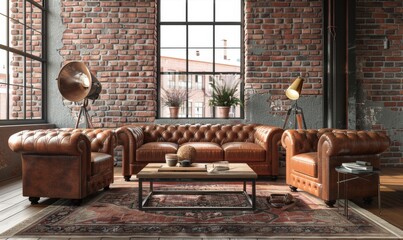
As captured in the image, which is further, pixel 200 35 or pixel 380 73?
pixel 200 35

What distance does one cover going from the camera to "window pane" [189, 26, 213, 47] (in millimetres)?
7016

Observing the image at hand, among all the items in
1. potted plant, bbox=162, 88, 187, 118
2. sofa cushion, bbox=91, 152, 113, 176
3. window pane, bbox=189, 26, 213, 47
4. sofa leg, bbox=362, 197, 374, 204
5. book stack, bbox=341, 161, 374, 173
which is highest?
window pane, bbox=189, 26, 213, 47

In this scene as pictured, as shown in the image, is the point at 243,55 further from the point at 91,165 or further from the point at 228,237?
the point at 228,237

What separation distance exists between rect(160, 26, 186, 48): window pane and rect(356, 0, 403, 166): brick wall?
3.13 metres

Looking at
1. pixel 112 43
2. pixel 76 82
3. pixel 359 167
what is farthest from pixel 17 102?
pixel 359 167

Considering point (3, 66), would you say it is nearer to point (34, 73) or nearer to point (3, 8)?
point (3, 8)

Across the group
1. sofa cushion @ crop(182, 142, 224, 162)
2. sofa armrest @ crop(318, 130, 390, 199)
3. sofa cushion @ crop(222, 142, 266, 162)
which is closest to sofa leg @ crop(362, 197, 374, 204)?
sofa armrest @ crop(318, 130, 390, 199)

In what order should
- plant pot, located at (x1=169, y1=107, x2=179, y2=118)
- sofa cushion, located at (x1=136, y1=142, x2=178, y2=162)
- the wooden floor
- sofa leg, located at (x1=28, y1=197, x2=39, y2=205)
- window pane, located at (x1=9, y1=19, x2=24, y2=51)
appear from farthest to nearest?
plant pot, located at (x1=169, y1=107, x2=179, y2=118), window pane, located at (x1=9, y1=19, x2=24, y2=51), sofa cushion, located at (x1=136, y1=142, x2=178, y2=162), sofa leg, located at (x1=28, y1=197, x2=39, y2=205), the wooden floor

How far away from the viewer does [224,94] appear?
22.0 feet

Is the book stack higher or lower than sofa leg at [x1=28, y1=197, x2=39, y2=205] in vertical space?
higher

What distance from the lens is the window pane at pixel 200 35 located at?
7016mm

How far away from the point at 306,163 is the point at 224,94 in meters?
2.81

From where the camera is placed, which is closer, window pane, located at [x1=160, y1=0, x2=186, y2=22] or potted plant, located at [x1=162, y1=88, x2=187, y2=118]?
potted plant, located at [x1=162, y1=88, x2=187, y2=118]

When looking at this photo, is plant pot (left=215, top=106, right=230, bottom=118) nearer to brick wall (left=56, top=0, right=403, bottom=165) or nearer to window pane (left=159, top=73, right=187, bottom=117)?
brick wall (left=56, top=0, right=403, bottom=165)
